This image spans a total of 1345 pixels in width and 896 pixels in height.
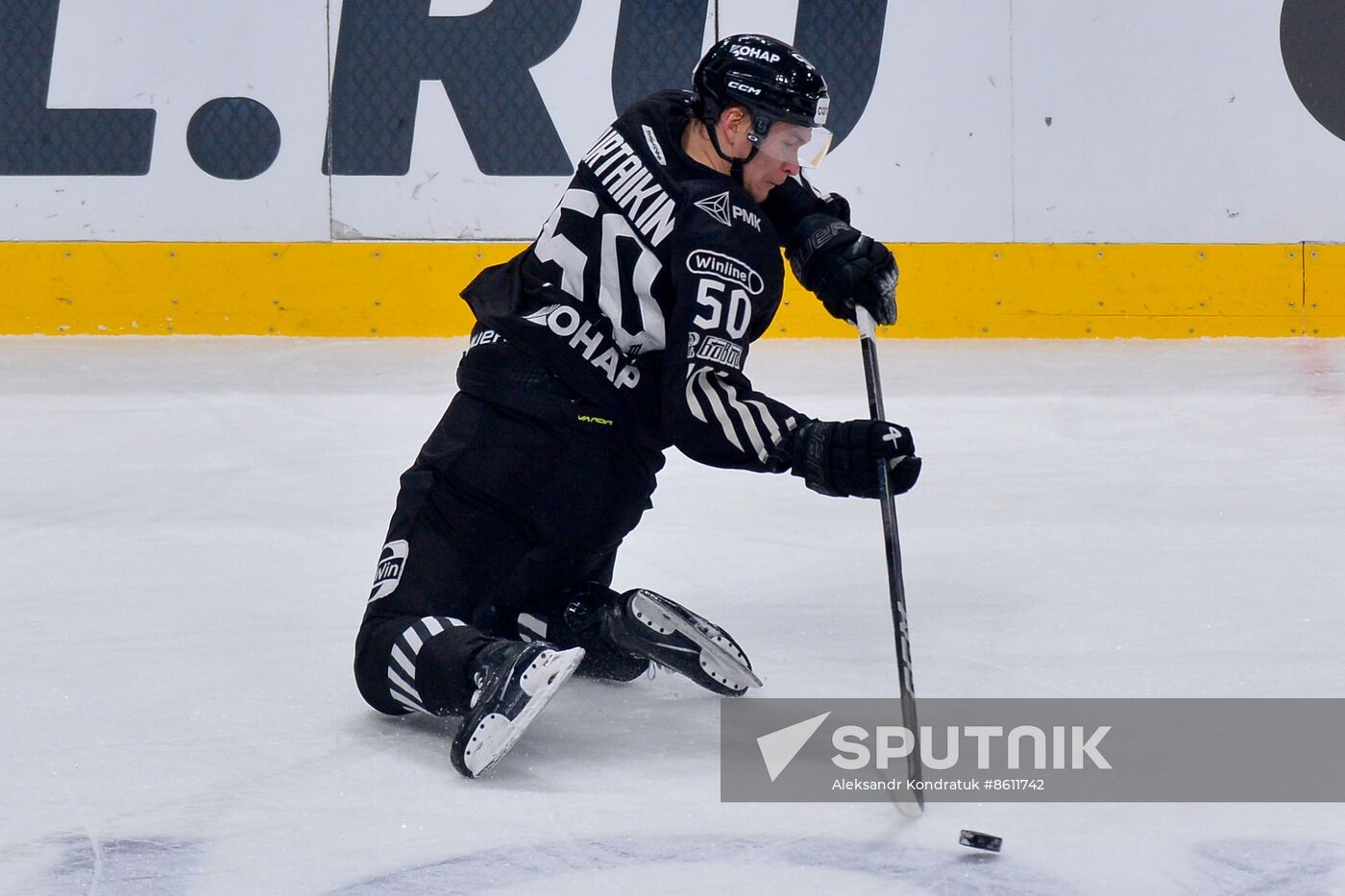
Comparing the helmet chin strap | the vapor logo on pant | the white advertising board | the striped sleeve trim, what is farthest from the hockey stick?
the white advertising board

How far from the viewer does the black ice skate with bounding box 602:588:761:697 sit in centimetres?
198

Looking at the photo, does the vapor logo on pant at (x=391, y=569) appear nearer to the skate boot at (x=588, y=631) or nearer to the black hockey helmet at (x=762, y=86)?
the skate boot at (x=588, y=631)

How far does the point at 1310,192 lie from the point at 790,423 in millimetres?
4012

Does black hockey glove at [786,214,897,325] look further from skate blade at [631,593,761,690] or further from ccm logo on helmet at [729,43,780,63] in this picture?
skate blade at [631,593,761,690]

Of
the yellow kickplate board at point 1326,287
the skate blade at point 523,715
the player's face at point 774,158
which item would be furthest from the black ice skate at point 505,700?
the yellow kickplate board at point 1326,287

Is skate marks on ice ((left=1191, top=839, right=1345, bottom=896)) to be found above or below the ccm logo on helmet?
below

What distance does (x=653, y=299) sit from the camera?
6.47 ft

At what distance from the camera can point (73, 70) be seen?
214 inches

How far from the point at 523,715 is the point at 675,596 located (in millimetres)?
829

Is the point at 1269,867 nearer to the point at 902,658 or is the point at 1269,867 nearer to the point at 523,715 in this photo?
the point at 902,658

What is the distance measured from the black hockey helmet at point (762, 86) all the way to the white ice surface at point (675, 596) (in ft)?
2.33

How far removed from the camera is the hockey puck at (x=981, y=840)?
1.52 m

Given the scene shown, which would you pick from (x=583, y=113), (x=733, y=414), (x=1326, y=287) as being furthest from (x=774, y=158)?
(x=1326, y=287)

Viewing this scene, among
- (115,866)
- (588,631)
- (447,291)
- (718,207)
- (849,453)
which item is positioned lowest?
(115,866)
